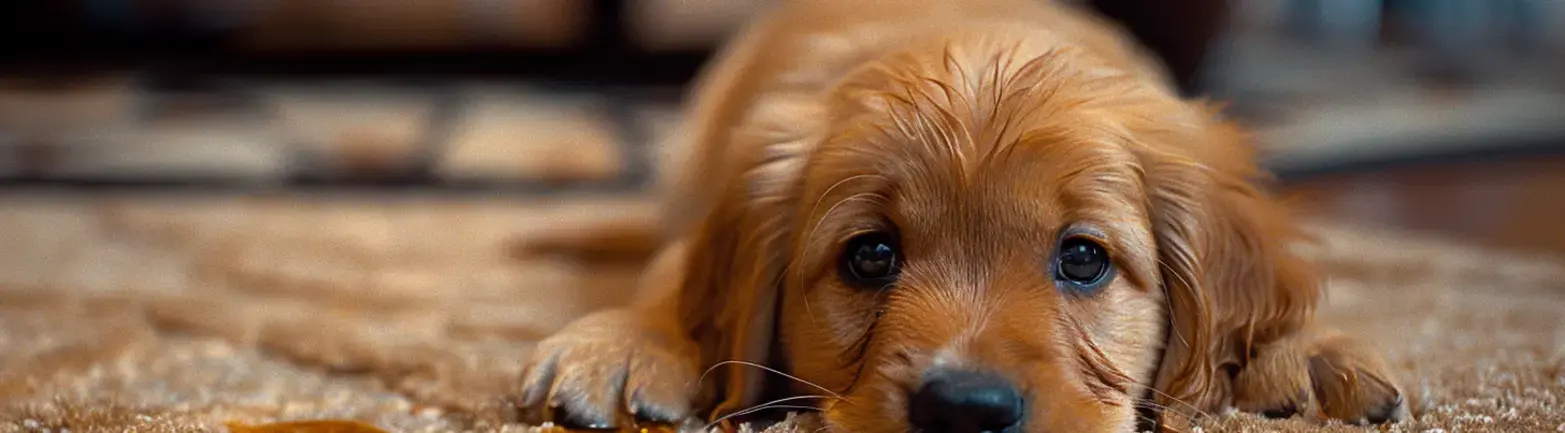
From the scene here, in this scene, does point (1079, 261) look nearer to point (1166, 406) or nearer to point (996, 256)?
point (996, 256)

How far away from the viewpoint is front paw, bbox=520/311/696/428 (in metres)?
1.86

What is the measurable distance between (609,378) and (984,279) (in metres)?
0.52

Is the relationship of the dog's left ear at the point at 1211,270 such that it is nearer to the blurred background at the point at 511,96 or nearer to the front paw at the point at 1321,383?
the front paw at the point at 1321,383

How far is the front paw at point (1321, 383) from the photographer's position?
6.00 feet

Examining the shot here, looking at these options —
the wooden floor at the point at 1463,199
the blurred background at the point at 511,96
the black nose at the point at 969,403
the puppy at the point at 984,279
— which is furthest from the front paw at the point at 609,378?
the blurred background at the point at 511,96

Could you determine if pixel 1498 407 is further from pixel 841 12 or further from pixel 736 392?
pixel 841 12

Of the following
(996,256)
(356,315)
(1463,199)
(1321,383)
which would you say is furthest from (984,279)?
(1463,199)

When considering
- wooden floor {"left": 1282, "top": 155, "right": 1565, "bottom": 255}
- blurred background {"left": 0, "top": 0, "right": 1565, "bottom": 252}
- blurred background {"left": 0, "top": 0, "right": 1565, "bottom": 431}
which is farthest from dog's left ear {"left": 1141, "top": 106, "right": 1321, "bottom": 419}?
blurred background {"left": 0, "top": 0, "right": 1565, "bottom": 252}

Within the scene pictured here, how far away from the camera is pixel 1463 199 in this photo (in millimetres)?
4555

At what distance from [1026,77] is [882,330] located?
429 mm

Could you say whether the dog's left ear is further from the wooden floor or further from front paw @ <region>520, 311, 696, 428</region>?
the wooden floor

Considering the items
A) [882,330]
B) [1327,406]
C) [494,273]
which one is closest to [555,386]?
[882,330]

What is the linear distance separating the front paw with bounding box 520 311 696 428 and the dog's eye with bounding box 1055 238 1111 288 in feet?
1.74

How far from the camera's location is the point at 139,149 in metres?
5.20
